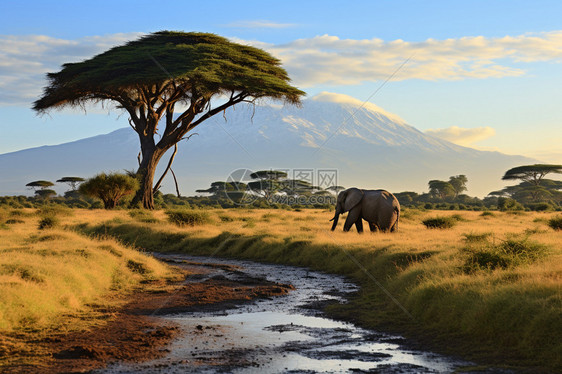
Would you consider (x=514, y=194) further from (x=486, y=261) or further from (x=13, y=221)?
(x=486, y=261)

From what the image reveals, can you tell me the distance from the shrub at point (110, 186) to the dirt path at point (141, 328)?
25771 millimetres

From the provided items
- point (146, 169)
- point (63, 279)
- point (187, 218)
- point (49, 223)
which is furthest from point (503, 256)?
point (146, 169)

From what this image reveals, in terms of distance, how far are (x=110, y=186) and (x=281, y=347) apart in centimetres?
3436

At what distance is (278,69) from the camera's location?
121 ft

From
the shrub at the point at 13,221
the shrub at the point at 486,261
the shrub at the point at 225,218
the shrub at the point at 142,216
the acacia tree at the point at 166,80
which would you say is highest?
the acacia tree at the point at 166,80

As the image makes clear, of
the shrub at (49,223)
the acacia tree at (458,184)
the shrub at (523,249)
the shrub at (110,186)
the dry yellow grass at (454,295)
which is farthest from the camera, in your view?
the acacia tree at (458,184)

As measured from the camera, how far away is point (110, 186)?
40.3 meters

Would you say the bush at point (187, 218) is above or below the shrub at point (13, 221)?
above

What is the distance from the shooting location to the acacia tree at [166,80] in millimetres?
32656

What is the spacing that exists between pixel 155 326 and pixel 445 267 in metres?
6.00

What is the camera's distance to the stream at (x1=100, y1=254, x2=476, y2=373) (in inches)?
278

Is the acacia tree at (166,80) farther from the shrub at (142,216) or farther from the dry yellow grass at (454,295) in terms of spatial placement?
the dry yellow grass at (454,295)

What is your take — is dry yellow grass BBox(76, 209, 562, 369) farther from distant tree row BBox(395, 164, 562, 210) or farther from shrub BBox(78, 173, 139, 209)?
distant tree row BBox(395, 164, 562, 210)

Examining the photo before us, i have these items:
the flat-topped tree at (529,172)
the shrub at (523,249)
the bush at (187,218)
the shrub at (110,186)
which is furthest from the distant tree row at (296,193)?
the shrub at (523,249)
